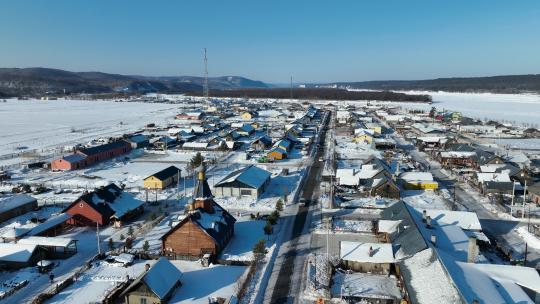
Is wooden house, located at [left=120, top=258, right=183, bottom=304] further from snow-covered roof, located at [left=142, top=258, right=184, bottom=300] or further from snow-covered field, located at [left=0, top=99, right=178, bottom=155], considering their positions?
snow-covered field, located at [left=0, top=99, right=178, bottom=155]

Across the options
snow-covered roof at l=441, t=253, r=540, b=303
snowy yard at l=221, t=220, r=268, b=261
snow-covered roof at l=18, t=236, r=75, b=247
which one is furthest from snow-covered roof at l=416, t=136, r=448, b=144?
snow-covered roof at l=18, t=236, r=75, b=247

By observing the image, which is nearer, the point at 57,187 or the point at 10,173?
the point at 57,187

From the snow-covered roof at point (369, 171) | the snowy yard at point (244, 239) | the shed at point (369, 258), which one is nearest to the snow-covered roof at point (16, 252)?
the snowy yard at point (244, 239)

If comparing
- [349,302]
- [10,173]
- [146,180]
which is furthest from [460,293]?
[10,173]

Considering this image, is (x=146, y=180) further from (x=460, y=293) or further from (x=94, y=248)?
(x=460, y=293)

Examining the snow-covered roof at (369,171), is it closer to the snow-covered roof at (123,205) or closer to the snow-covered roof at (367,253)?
the snow-covered roof at (367,253)
